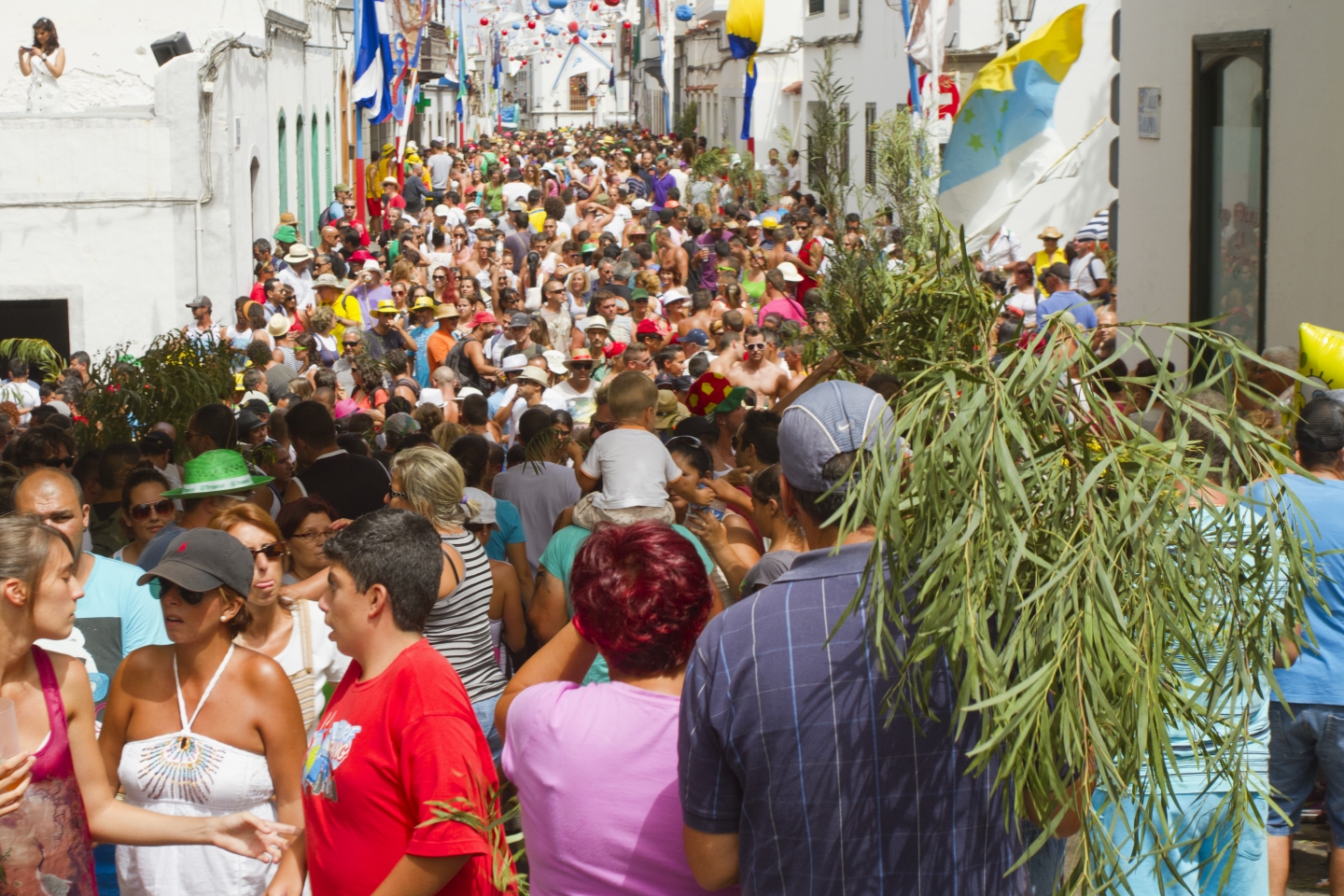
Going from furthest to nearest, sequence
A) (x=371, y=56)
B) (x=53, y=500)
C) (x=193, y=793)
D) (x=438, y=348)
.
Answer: (x=371, y=56) → (x=438, y=348) → (x=53, y=500) → (x=193, y=793)

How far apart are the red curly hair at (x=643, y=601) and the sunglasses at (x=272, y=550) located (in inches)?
66.0

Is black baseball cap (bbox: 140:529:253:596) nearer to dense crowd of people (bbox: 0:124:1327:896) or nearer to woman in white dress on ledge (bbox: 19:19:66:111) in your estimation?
dense crowd of people (bbox: 0:124:1327:896)

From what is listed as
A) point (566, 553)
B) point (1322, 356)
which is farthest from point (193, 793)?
point (1322, 356)

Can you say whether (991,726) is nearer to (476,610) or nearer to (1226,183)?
(476,610)

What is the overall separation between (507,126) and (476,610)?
91873 millimetres

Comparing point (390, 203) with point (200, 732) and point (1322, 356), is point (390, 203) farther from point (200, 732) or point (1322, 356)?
point (200, 732)

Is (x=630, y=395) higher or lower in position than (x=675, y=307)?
lower

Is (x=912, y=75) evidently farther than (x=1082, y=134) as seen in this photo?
No

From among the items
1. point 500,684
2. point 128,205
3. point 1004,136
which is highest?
point 1004,136

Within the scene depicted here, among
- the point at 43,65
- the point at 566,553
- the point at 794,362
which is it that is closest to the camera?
the point at 566,553

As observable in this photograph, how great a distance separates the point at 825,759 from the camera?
2.12m

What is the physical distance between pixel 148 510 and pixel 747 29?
72.6 feet

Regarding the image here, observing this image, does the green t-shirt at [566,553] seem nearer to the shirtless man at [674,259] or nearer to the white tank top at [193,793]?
the white tank top at [193,793]

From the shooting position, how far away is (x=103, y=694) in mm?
3758
